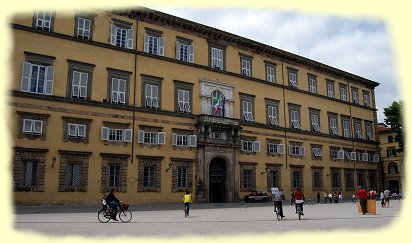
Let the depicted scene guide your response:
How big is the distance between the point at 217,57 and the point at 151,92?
29.2 ft

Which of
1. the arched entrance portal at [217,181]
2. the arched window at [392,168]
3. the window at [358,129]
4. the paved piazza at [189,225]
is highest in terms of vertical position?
the window at [358,129]

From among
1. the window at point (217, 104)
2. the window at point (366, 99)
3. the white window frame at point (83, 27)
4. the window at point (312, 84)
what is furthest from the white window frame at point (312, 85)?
the white window frame at point (83, 27)

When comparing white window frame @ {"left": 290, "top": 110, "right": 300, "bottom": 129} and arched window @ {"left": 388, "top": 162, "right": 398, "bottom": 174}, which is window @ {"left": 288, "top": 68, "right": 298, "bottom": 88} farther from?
arched window @ {"left": 388, "top": 162, "right": 398, "bottom": 174}

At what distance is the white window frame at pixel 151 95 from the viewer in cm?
3262

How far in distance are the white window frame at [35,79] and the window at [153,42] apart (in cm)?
867

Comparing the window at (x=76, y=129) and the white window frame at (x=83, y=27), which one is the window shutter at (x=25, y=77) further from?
the white window frame at (x=83, y=27)

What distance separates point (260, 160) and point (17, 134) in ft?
76.0

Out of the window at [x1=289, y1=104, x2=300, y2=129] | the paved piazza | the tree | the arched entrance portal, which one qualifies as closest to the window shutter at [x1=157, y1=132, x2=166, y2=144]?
the arched entrance portal

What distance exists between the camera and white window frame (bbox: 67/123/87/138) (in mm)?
28141

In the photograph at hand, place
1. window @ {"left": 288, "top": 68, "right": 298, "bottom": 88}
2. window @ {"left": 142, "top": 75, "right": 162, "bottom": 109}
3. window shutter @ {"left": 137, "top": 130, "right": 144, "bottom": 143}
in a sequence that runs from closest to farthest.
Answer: window shutter @ {"left": 137, "top": 130, "right": 144, "bottom": 143} < window @ {"left": 142, "top": 75, "right": 162, "bottom": 109} < window @ {"left": 288, "top": 68, "right": 298, "bottom": 88}

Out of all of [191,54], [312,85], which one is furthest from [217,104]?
[312,85]

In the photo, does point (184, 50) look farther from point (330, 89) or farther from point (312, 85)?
point (330, 89)

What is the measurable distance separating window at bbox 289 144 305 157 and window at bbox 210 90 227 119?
10179 millimetres

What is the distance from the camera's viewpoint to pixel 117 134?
99.6 feet
